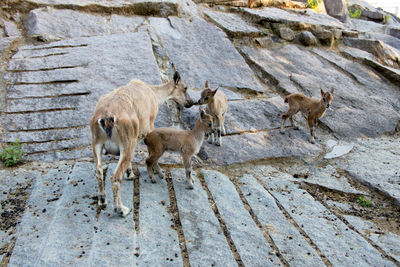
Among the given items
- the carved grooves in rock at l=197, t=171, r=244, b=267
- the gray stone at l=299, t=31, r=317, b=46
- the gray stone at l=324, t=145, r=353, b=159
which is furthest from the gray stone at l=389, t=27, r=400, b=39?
the carved grooves in rock at l=197, t=171, r=244, b=267

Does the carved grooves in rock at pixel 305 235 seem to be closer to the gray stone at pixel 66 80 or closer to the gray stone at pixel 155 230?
the gray stone at pixel 155 230

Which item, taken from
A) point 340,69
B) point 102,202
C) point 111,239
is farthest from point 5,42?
point 340,69

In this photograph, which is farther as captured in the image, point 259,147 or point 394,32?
point 394,32

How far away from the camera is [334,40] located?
469 inches

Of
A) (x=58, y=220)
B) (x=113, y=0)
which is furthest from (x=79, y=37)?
(x=58, y=220)

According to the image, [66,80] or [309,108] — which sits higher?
[66,80]

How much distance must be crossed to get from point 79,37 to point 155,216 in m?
6.06

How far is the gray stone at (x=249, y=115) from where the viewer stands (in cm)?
719

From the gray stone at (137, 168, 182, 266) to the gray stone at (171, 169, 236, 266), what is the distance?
17 centimetres

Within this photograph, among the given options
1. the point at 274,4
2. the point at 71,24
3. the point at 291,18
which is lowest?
the point at 71,24

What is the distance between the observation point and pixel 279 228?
4.52 meters

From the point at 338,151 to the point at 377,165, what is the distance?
80cm

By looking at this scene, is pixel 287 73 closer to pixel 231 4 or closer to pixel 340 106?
pixel 340 106

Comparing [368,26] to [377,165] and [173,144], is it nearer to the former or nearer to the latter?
[377,165]
